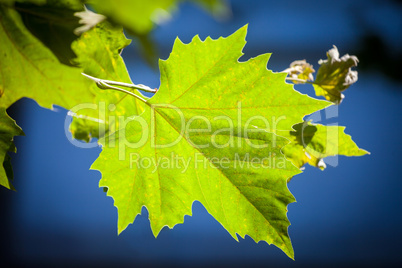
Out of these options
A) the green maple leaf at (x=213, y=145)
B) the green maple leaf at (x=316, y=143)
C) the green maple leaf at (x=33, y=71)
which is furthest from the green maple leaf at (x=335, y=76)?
the green maple leaf at (x=33, y=71)

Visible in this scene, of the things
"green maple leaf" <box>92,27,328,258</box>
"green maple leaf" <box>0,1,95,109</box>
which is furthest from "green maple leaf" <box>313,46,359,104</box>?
"green maple leaf" <box>0,1,95,109</box>

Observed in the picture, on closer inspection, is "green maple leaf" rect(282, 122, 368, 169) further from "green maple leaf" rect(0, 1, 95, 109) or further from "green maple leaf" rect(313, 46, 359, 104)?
"green maple leaf" rect(0, 1, 95, 109)

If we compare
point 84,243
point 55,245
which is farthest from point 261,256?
point 55,245

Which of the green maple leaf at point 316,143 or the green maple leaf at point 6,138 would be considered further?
the green maple leaf at point 316,143

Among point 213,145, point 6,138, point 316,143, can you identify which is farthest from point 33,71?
point 316,143

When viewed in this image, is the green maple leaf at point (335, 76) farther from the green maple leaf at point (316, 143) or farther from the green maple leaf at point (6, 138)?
the green maple leaf at point (6, 138)

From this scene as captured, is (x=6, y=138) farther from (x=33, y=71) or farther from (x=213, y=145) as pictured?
(x=213, y=145)

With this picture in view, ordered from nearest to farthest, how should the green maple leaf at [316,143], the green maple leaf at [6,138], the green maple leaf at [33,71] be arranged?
the green maple leaf at [33,71], the green maple leaf at [6,138], the green maple leaf at [316,143]
